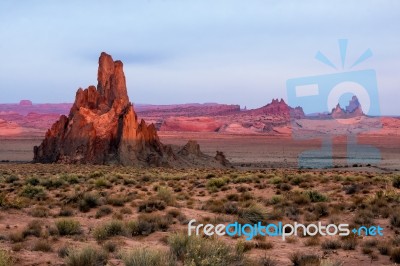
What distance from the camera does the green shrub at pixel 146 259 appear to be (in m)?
7.73

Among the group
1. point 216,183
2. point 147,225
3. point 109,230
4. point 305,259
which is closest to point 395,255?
point 305,259

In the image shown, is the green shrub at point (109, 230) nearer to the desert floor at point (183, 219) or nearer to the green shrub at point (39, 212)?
the desert floor at point (183, 219)

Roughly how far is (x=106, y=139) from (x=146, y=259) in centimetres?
5751

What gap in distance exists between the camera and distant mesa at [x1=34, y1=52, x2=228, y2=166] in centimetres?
6194

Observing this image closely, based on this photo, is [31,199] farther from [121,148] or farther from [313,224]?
[121,148]

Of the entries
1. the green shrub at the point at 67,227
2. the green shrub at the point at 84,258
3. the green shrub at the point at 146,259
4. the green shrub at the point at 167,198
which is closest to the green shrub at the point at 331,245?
the green shrub at the point at 146,259

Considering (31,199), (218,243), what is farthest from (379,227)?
(31,199)

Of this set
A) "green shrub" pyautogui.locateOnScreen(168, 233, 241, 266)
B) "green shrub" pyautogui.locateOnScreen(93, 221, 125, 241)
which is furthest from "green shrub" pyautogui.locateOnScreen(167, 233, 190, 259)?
"green shrub" pyautogui.locateOnScreen(93, 221, 125, 241)

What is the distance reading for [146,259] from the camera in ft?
25.4

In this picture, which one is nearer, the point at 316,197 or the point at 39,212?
the point at 39,212

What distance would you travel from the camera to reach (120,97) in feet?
237

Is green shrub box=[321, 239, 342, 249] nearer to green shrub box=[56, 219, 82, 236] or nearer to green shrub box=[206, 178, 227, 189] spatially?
green shrub box=[56, 219, 82, 236]

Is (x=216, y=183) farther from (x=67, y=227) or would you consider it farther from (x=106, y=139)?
(x=106, y=139)

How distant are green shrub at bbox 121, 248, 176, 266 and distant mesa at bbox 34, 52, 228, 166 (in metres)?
51.9
